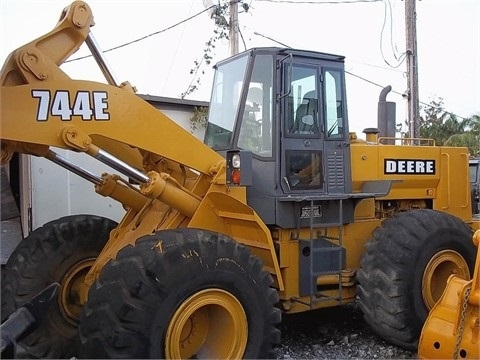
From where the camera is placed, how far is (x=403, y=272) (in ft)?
16.1

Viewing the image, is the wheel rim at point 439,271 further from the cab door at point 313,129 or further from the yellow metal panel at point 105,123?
the yellow metal panel at point 105,123

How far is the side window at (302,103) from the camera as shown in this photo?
4945 millimetres

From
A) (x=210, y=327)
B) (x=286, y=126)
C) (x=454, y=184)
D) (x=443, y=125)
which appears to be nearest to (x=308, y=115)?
(x=286, y=126)

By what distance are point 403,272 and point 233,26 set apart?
10.5m

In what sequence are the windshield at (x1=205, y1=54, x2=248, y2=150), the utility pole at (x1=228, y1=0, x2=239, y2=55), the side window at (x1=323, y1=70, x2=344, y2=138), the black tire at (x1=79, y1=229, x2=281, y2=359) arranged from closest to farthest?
the black tire at (x1=79, y1=229, x2=281, y2=359) → the windshield at (x1=205, y1=54, x2=248, y2=150) → the side window at (x1=323, y1=70, x2=344, y2=138) → the utility pole at (x1=228, y1=0, x2=239, y2=55)

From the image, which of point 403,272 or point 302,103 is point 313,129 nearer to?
point 302,103

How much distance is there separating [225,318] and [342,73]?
2785 millimetres

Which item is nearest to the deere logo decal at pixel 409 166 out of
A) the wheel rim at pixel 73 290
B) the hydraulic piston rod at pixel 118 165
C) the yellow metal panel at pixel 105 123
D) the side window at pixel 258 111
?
the side window at pixel 258 111

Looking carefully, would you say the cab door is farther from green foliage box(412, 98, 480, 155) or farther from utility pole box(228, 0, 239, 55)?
green foliage box(412, 98, 480, 155)

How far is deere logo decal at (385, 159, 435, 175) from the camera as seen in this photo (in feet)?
18.7

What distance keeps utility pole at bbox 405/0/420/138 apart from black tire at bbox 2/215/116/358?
817cm

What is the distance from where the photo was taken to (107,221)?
219 inches

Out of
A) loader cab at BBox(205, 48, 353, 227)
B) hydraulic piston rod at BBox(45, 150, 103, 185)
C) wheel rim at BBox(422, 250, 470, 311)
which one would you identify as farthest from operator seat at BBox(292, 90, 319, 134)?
hydraulic piston rod at BBox(45, 150, 103, 185)

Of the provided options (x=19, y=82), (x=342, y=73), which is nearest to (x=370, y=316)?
(x=342, y=73)
